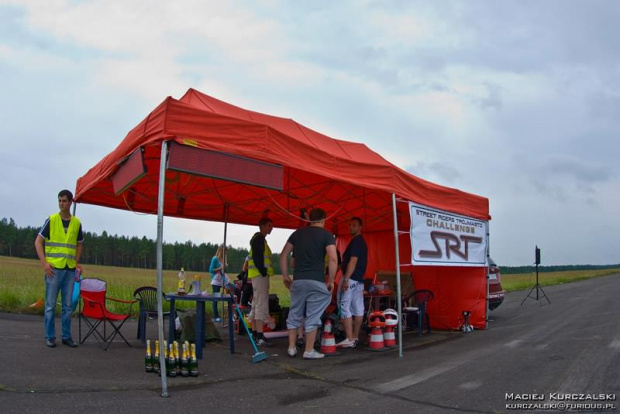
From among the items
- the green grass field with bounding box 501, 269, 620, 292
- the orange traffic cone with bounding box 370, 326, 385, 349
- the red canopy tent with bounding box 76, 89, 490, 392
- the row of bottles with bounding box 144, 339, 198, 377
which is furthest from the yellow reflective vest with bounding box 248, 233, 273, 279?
the green grass field with bounding box 501, 269, 620, 292

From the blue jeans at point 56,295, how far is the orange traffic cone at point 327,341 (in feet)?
10.9

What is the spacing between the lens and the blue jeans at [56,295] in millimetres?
5812

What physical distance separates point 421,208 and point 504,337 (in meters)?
2.69

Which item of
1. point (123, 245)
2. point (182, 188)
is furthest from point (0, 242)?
point (182, 188)

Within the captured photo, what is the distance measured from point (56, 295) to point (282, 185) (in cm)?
314

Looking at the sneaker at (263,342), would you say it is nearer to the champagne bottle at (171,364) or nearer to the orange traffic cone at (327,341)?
the orange traffic cone at (327,341)

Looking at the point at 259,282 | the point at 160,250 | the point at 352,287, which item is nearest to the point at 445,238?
the point at 352,287

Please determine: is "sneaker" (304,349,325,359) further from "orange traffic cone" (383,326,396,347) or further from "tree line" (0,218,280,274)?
"tree line" (0,218,280,274)

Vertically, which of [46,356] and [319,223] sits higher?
[319,223]

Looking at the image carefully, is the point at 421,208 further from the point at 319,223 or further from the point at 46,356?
the point at 46,356

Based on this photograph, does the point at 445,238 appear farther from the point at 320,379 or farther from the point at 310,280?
the point at 320,379

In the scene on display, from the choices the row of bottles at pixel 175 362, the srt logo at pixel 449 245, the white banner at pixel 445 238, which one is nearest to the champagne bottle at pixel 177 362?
the row of bottles at pixel 175 362

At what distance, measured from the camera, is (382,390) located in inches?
179

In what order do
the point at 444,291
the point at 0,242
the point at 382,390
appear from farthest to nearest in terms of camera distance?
the point at 0,242 → the point at 444,291 → the point at 382,390
